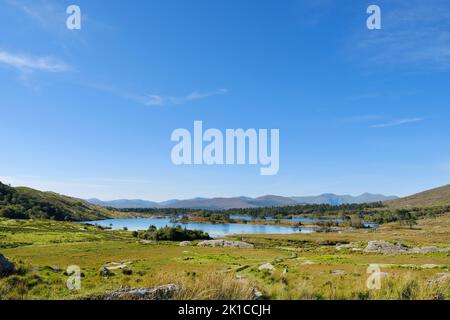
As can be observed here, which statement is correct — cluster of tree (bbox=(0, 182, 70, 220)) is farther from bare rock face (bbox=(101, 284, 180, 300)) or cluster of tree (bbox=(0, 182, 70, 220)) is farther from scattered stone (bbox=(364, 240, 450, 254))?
bare rock face (bbox=(101, 284, 180, 300))

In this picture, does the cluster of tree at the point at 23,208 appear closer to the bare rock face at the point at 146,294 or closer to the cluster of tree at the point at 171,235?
the cluster of tree at the point at 171,235

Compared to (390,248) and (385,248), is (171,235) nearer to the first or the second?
(385,248)

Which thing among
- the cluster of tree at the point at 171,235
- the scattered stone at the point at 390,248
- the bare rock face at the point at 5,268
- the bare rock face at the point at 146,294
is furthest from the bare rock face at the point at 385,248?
the bare rock face at the point at 146,294

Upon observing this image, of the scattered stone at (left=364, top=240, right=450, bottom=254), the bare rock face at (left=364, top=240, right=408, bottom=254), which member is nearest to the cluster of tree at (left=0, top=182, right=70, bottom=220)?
the bare rock face at (left=364, top=240, right=408, bottom=254)

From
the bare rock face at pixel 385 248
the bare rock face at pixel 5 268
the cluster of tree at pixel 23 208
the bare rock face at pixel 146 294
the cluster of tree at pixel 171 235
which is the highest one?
the bare rock face at pixel 146 294

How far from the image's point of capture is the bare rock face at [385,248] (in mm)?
71144

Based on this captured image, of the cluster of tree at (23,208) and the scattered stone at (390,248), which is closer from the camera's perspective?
the scattered stone at (390,248)

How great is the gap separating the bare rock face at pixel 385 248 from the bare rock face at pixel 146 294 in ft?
234

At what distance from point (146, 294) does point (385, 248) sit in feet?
249

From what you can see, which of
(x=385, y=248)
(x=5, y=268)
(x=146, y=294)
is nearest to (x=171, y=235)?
(x=385, y=248)

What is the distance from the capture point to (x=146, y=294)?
8227 millimetres

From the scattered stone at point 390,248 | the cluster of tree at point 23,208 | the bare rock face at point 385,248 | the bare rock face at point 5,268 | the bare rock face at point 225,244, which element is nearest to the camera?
the bare rock face at point 5,268

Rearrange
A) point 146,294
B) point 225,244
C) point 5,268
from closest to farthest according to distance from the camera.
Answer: point 146,294
point 5,268
point 225,244
